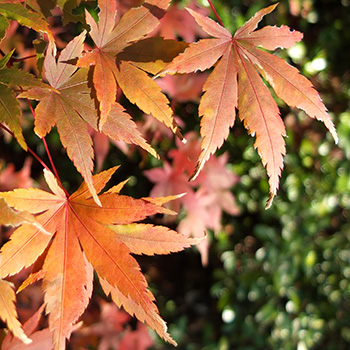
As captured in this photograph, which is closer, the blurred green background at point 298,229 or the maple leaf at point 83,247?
the maple leaf at point 83,247

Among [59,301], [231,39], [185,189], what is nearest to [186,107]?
[185,189]

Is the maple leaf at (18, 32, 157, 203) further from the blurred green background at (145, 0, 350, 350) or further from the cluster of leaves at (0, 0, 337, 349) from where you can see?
the blurred green background at (145, 0, 350, 350)

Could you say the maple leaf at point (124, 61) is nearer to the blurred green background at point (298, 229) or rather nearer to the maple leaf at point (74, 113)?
the maple leaf at point (74, 113)

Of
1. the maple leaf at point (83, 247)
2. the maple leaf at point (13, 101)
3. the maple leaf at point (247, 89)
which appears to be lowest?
the maple leaf at point (83, 247)

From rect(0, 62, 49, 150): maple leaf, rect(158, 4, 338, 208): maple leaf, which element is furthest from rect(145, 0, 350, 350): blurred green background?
rect(0, 62, 49, 150): maple leaf

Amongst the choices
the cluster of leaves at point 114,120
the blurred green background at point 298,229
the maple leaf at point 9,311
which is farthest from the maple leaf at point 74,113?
the blurred green background at point 298,229

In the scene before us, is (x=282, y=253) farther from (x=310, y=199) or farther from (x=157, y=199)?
(x=157, y=199)

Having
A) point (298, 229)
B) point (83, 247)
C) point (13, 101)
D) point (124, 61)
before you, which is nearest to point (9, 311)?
point (83, 247)

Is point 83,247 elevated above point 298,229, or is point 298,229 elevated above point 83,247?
point 83,247

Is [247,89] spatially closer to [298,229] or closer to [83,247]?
[83,247]
